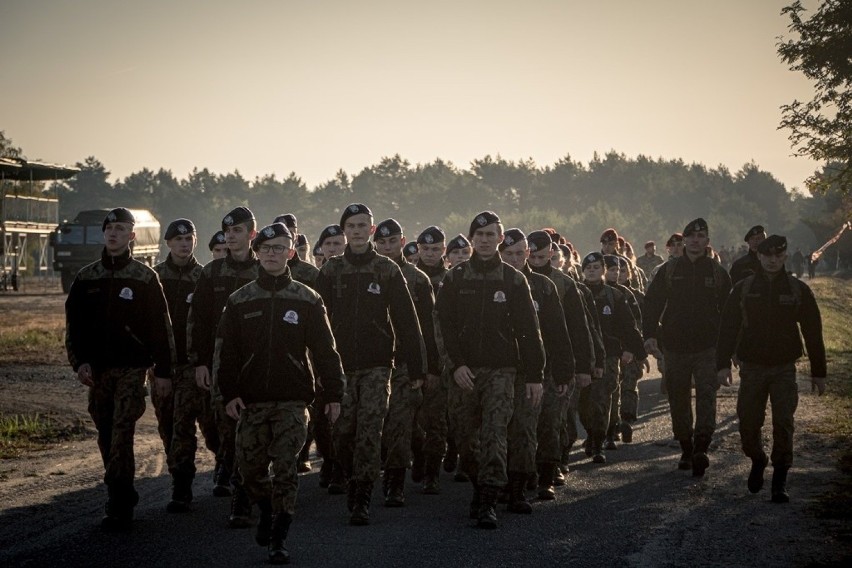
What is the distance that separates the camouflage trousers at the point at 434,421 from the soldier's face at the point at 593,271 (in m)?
3.19

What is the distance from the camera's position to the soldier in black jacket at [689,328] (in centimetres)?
1185

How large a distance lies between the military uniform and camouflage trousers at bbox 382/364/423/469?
2.01 m

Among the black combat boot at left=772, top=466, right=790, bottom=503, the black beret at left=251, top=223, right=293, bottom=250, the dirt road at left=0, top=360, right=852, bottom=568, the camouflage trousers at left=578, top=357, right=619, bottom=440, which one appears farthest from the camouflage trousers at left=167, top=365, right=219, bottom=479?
the black combat boot at left=772, top=466, right=790, bottom=503

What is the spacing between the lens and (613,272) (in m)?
14.7

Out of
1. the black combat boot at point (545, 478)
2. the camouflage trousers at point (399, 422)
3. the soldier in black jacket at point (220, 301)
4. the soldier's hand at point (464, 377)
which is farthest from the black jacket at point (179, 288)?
the black combat boot at point (545, 478)

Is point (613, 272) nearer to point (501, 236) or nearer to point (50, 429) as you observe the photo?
point (501, 236)

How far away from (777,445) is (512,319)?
9.85 feet

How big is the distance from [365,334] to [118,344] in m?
2.07

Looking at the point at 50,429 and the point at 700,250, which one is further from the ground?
the point at 700,250

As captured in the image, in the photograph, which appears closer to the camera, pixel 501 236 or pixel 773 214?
pixel 501 236

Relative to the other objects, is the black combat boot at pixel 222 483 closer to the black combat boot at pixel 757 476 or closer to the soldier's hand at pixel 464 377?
the soldier's hand at pixel 464 377

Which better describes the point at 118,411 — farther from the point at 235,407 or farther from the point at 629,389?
the point at 629,389

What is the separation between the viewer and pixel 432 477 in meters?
10.8

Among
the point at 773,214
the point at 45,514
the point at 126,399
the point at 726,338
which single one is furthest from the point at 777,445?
the point at 773,214
